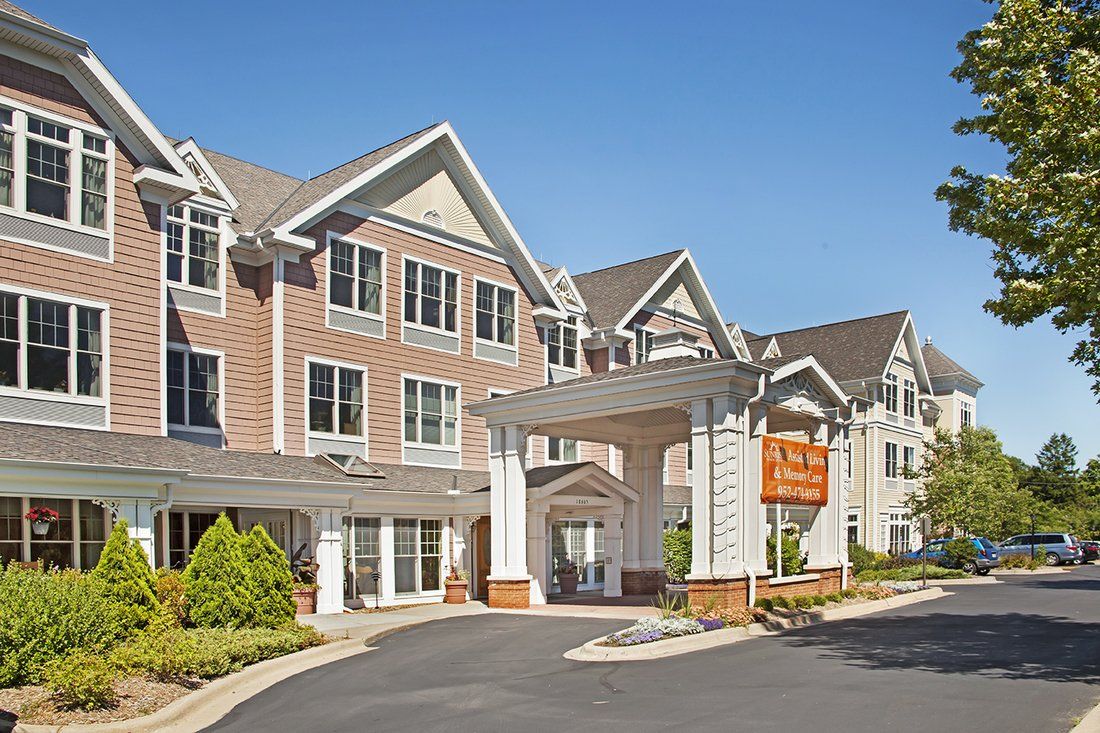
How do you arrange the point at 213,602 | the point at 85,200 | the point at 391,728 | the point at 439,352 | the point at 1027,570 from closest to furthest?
1. the point at 391,728
2. the point at 213,602
3. the point at 85,200
4. the point at 439,352
5. the point at 1027,570

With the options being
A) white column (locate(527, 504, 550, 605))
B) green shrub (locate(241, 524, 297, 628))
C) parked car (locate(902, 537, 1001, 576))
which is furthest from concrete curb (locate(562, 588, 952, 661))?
parked car (locate(902, 537, 1001, 576))

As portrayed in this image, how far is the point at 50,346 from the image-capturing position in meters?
21.0

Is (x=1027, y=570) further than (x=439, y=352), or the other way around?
(x=1027, y=570)

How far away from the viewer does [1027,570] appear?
153 feet

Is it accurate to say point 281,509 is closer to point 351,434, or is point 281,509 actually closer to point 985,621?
point 351,434

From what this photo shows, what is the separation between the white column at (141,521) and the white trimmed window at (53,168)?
245 inches

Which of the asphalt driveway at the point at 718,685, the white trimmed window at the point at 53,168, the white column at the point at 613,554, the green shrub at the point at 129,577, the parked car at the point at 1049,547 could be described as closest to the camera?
the asphalt driveway at the point at 718,685

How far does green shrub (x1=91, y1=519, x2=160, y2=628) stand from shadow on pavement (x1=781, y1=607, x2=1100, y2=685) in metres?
10.6

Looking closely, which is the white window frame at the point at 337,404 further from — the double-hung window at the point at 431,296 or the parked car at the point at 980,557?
the parked car at the point at 980,557

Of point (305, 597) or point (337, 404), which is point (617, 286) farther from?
point (305, 597)

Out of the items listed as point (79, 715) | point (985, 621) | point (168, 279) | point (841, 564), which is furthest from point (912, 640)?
point (168, 279)

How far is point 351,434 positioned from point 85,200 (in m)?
9.32

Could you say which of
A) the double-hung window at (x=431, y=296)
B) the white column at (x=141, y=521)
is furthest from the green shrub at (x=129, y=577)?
the double-hung window at (x=431, y=296)

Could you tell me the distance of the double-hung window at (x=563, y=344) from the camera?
35.4 m
